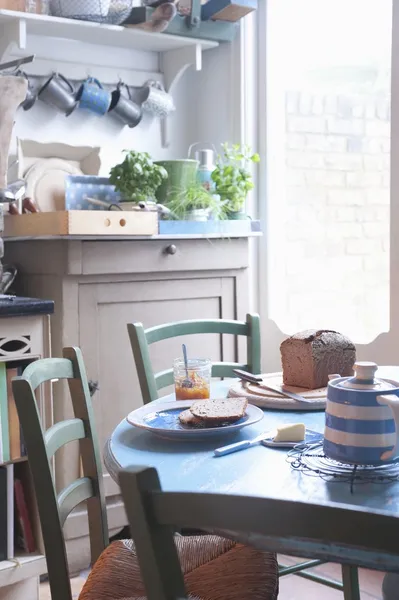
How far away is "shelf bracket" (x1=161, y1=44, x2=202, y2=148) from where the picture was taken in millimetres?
3197

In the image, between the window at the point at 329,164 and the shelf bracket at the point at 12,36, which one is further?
the window at the point at 329,164

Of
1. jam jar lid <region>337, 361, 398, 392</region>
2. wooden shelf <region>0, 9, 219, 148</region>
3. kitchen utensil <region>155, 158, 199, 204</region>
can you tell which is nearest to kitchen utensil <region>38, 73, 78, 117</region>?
wooden shelf <region>0, 9, 219, 148</region>

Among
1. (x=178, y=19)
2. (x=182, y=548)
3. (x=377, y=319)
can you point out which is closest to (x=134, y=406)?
(x=377, y=319)

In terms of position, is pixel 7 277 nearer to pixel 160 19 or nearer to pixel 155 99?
pixel 155 99

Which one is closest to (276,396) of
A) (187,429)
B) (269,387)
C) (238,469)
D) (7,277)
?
(269,387)

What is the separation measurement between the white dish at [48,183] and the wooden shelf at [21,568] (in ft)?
4.20

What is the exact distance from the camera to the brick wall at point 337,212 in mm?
2873

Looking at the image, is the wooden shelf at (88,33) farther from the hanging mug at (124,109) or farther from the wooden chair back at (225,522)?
the wooden chair back at (225,522)

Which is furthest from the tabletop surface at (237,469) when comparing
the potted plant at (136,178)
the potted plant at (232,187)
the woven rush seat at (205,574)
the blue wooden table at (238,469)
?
the potted plant at (232,187)

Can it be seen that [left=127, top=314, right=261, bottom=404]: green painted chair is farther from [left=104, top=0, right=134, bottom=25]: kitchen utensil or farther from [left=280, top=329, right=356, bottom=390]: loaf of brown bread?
[left=104, top=0, right=134, bottom=25]: kitchen utensil

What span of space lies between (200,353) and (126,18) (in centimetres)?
131

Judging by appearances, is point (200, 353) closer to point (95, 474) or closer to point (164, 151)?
point (164, 151)

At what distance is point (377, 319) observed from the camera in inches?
114

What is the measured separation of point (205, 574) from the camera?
1.51 metres
